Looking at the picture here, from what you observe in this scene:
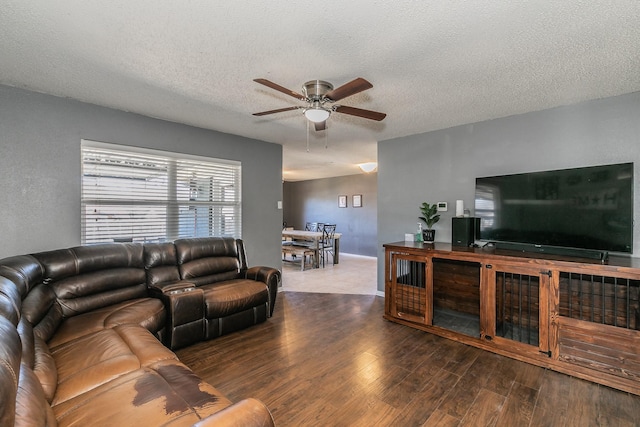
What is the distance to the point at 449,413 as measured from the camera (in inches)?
74.4

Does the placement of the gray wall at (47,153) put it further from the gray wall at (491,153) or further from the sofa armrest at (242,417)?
the gray wall at (491,153)

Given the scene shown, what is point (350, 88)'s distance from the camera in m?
1.96

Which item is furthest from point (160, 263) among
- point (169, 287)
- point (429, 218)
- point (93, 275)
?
point (429, 218)

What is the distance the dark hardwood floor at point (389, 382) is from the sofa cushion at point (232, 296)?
294mm

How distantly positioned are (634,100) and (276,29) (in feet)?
10.9

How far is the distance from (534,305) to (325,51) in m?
3.31

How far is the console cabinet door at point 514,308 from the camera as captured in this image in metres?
2.50

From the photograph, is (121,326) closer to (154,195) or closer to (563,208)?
(154,195)

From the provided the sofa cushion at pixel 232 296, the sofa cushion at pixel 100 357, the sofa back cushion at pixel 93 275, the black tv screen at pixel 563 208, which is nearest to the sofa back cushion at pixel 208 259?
the sofa cushion at pixel 232 296

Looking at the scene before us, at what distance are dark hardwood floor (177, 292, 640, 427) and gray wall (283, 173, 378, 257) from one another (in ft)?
16.2

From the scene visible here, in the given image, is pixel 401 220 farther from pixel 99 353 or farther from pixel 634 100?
pixel 99 353

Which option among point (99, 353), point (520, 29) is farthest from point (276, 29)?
point (99, 353)

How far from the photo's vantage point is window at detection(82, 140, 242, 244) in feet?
10.3

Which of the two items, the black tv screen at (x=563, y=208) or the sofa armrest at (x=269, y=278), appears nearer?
the black tv screen at (x=563, y=208)
